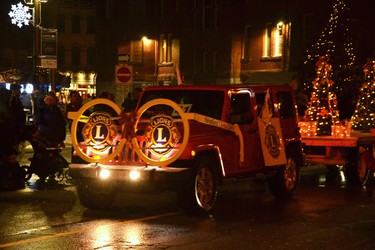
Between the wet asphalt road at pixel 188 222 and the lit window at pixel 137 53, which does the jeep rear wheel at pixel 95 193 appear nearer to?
the wet asphalt road at pixel 188 222

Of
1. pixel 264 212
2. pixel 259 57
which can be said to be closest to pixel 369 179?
pixel 264 212

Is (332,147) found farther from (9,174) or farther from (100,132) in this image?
(9,174)

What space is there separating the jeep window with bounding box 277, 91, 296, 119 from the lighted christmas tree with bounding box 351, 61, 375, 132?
3.90 meters

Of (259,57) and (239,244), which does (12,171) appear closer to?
(239,244)

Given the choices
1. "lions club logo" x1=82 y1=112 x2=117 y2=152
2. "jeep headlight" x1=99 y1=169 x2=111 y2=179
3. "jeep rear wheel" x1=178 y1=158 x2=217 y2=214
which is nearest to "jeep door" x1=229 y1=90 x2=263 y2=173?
"jeep rear wheel" x1=178 y1=158 x2=217 y2=214

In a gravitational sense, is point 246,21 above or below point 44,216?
above

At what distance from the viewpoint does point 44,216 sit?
11.5 meters

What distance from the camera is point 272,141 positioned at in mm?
13484

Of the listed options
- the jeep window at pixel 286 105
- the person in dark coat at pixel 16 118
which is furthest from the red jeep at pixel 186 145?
the person in dark coat at pixel 16 118

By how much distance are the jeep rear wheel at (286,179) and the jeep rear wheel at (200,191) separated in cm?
218

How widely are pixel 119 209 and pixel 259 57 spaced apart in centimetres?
2839

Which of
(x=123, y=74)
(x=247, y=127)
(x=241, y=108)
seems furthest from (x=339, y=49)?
(x=247, y=127)

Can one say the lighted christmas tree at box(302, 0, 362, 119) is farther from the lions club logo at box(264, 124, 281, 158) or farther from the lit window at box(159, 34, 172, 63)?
the lit window at box(159, 34, 172, 63)

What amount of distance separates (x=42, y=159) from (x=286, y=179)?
15.2 ft
